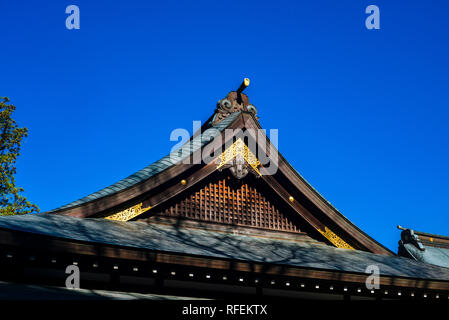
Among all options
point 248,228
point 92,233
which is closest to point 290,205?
point 248,228

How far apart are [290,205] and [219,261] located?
150 inches

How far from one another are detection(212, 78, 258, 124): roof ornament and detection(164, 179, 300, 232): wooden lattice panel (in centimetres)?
213

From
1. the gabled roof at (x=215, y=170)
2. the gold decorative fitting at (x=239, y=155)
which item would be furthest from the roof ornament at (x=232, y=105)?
the gold decorative fitting at (x=239, y=155)

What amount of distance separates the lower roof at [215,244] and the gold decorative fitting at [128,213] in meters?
0.14

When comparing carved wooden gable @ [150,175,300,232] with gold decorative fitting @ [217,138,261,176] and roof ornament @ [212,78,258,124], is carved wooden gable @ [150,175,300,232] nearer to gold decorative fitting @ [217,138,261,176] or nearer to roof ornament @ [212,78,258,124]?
gold decorative fitting @ [217,138,261,176]

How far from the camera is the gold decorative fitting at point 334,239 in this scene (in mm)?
10836

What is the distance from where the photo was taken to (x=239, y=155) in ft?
34.8

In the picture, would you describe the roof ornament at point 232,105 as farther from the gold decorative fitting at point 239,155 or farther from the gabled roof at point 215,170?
the gold decorative fitting at point 239,155

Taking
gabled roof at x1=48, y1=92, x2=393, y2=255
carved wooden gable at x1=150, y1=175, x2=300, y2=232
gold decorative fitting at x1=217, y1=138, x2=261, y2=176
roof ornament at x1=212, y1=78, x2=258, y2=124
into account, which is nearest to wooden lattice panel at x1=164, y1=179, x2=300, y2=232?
carved wooden gable at x1=150, y1=175, x2=300, y2=232

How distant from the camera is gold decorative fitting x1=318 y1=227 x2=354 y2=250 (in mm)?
10836

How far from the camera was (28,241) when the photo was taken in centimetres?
624

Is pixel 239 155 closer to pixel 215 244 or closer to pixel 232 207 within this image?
pixel 232 207

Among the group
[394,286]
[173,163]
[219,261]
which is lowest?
[394,286]
